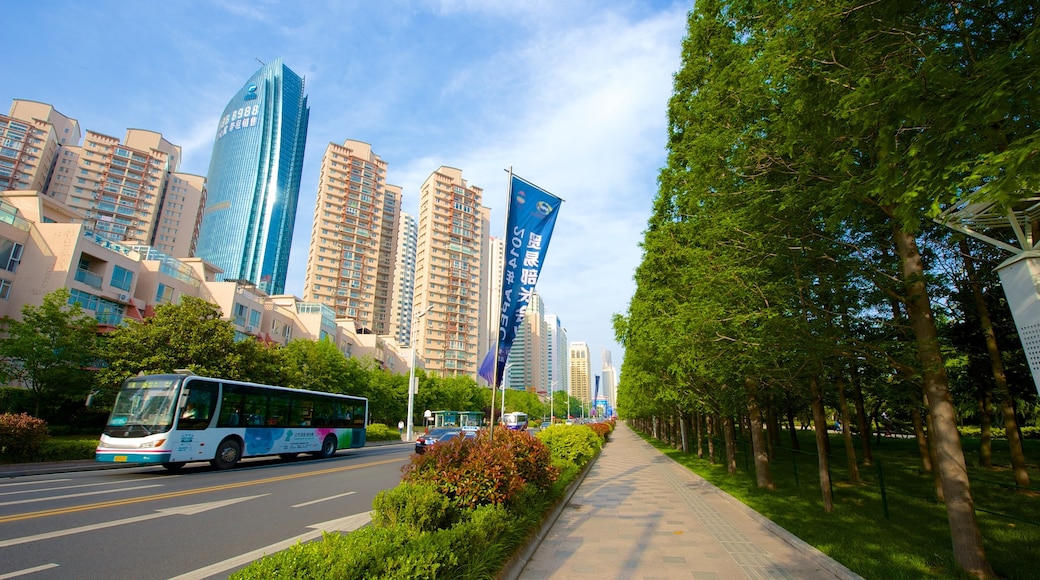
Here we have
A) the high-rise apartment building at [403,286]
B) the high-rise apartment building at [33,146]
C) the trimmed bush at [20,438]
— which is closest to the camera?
the trimmed bush at [20,438]

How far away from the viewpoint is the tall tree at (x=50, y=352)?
20.6 meters

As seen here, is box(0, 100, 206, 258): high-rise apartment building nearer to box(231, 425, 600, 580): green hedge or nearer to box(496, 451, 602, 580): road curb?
box(496, 451, 602, 580): road curb

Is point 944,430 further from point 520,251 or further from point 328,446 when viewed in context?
point 328,446

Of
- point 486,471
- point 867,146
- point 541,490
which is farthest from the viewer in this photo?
point 541,490

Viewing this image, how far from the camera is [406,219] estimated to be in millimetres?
148125

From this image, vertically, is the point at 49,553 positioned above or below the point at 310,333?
below

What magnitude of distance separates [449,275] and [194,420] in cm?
8630

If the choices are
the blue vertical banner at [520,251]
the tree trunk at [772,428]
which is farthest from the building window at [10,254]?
the tree trunk at [772,428]

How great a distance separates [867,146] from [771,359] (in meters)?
4.07

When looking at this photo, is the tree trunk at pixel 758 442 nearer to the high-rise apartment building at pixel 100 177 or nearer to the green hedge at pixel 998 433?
the green hedge at pixel 998 433

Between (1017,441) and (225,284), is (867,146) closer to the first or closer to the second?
(1017,441)

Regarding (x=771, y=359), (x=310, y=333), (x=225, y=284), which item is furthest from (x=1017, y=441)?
(x=310, y=333)

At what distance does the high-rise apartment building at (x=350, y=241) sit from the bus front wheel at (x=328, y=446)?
74.3 m

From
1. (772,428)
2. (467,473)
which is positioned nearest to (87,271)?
(467,473)
